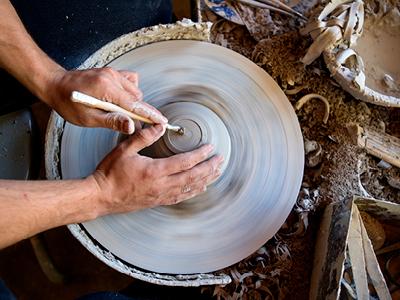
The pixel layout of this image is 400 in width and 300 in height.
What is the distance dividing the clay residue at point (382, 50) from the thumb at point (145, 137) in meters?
0.82

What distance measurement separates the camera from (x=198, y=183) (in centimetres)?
140

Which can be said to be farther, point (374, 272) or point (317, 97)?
point (317, 97)

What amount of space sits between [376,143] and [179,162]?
726 millimetres

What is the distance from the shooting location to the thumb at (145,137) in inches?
51.5

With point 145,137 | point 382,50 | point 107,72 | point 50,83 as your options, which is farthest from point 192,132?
point 382,50

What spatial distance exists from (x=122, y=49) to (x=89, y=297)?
720 millimetres

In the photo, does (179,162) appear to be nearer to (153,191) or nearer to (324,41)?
(153,191)

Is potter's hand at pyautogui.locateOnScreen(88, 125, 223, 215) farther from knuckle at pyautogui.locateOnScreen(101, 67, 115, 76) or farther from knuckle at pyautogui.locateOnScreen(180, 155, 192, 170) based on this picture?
knuckle at pyautogui.locateOnScreen(101, 67, 115, 76)

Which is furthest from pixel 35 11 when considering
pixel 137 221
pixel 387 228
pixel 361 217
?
pixel 387 228

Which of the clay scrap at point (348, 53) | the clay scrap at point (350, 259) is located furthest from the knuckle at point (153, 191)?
the clay scrap at point (348, 53)

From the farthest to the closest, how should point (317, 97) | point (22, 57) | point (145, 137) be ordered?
point (317, 97)
point (22, 57)
point (145, 137)

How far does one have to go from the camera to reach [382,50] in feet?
5.96

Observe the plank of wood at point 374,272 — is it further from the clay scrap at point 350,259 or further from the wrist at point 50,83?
the wrist at point 50,83

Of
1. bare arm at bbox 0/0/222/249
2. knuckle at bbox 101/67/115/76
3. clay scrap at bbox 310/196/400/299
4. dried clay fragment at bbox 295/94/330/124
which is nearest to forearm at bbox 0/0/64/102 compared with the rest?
bare arm at bbox 0/0/222/249
